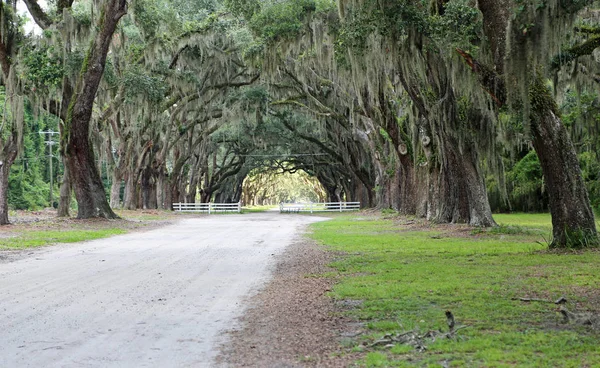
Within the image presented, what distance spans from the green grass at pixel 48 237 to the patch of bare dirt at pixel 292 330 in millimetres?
7763

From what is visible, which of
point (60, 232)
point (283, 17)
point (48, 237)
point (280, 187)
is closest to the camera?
point (48, 237)

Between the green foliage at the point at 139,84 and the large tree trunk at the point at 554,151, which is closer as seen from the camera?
the large tree trunk at the point at 554,151

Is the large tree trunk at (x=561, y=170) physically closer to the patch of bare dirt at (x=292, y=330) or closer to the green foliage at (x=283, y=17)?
the patch of bare dirt at (x=292, y=330)

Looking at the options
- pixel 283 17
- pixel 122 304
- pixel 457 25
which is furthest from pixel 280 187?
pixel 122 304

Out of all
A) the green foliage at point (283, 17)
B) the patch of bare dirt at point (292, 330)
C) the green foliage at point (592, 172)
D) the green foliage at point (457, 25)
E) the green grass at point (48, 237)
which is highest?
the green foliage at point (283, 17)

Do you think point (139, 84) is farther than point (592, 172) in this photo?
No

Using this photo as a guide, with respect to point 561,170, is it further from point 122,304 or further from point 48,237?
point 48,237

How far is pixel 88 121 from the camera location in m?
21.6

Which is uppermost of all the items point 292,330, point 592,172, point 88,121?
point 88,121

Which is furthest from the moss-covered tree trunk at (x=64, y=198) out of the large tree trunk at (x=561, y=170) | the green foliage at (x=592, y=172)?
the green foliage at (x=592, y=172)

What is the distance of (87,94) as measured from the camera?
21.1 metres

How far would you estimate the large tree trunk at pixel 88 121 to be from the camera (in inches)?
810

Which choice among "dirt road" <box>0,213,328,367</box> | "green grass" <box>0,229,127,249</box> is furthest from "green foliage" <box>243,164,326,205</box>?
"dirt road" <box>0,213,328,367</box>

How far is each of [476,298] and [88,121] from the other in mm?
17582
